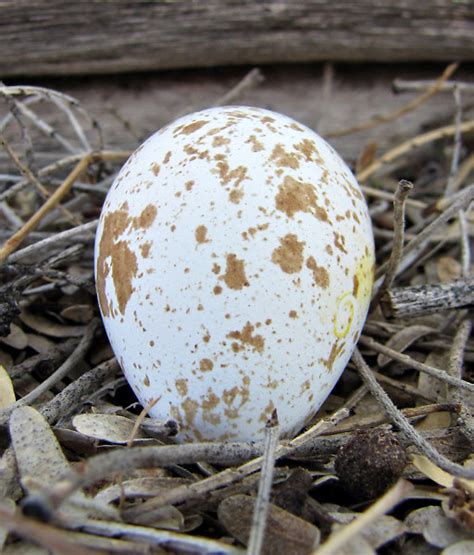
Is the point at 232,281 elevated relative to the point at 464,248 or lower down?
elevated

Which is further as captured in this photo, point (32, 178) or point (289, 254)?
point (32, 178)

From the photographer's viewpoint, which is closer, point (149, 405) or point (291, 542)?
point (291, 542)

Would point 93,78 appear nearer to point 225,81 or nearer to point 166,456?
point 225,81

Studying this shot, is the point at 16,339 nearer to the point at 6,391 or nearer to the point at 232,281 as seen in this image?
the point at 6,391

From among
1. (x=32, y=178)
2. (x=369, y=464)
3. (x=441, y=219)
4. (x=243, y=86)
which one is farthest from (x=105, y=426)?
(x=243, y=86)

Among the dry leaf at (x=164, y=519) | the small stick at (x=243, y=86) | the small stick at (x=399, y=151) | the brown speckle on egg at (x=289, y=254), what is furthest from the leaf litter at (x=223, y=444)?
→ the small stick at (x=243, y=86)

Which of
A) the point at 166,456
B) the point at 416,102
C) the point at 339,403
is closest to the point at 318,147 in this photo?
the point at 339,403
